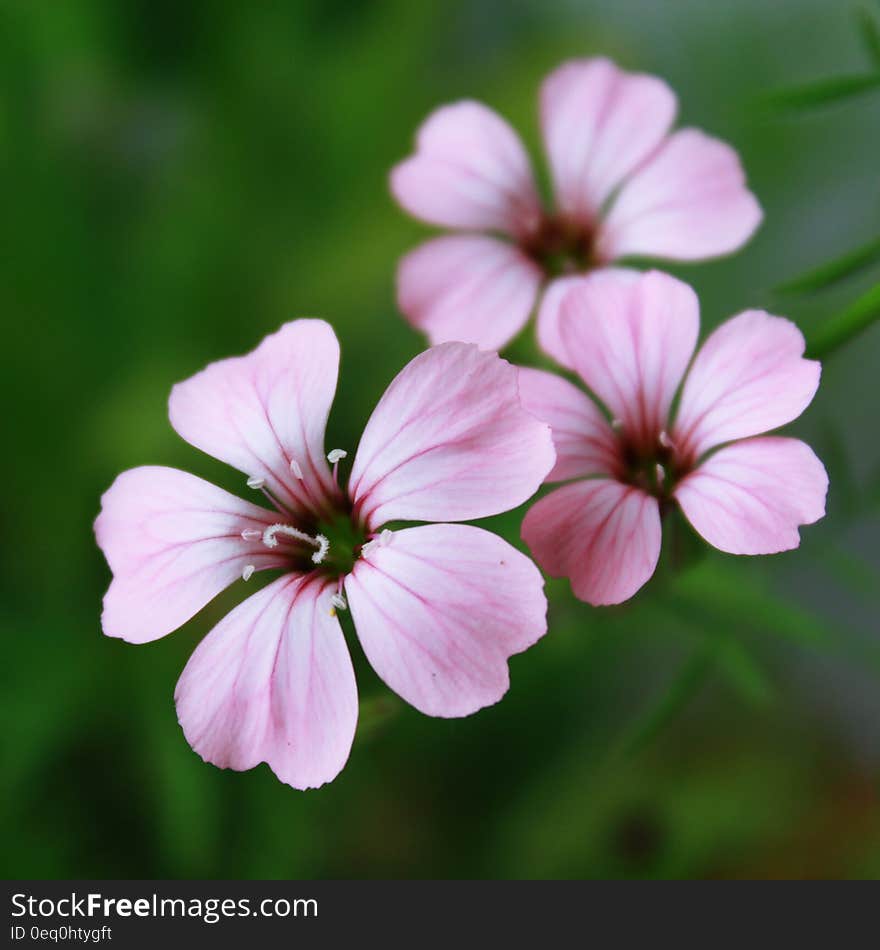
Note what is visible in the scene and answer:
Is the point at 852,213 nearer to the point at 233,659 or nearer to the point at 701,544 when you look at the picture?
the point at 701,544

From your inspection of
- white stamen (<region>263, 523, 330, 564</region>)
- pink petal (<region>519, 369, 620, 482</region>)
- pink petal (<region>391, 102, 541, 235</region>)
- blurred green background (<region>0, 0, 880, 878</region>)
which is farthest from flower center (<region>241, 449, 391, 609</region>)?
blurred green background (<region>0, 0, 880, 878</region>)

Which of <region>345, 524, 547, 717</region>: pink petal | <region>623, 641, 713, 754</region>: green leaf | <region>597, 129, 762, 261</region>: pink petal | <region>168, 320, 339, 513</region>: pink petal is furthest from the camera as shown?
<region>623, 641, 713, 754</region>: green leaf

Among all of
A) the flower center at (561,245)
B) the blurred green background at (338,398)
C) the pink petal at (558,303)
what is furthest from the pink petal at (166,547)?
the blurred green background at (338,398)

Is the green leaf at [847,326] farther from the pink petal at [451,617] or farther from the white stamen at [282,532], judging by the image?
the white stamen at [282,532]

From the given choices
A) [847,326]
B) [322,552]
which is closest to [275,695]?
[322,552]

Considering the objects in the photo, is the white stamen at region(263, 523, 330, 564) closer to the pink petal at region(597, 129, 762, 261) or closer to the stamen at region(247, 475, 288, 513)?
the stamen at region(247, 475, 288, 513)
